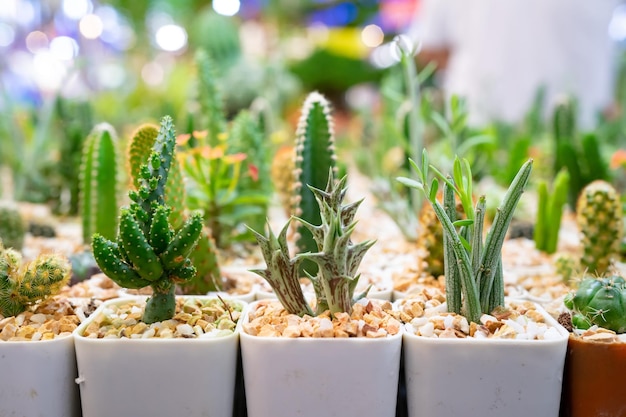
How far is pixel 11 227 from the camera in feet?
6.10

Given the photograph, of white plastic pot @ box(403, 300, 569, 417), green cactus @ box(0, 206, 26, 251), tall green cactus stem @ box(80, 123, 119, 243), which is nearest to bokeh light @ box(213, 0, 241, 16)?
tall green cactus stem @ box(80, 123, 119, 243)

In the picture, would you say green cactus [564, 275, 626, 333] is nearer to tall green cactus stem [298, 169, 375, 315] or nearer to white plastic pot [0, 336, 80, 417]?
tall green cactus stem [298, 169, 375, 315]

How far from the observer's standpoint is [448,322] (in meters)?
1.12

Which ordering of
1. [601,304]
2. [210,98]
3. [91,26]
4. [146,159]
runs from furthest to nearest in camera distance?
[91,26] → [210,98] → [146,159] → [601,304]

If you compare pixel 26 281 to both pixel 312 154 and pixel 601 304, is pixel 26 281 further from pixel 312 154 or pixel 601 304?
pixel 601 304

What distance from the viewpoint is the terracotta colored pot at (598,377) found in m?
1.07

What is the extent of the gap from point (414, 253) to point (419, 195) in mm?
250

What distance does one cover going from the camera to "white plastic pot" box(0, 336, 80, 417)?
1.07 m

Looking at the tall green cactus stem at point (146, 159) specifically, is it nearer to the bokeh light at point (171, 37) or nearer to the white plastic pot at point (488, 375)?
the white plastic pot at point (488, 375)

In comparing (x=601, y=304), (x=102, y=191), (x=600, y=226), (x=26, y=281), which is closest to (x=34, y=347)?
(x=26, y=281)

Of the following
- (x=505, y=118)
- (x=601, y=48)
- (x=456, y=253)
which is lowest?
(x=456, y=253)

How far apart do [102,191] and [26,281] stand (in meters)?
0.69

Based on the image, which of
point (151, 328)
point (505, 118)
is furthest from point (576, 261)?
point (505, 118)

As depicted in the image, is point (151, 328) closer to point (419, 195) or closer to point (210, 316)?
point (210, 316)
